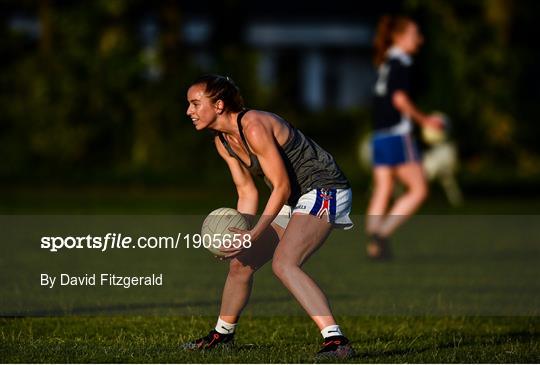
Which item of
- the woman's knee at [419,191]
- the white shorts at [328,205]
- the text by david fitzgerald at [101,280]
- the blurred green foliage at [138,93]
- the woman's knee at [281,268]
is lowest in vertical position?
the blurred green foliage at [138,93]

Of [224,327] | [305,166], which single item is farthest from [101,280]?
[305,166]

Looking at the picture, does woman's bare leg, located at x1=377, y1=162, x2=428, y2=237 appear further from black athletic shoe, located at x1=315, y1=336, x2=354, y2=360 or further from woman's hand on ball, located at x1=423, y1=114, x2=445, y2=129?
black athletic shoe, located at x1=315, y1=336, x2=354, y2=360

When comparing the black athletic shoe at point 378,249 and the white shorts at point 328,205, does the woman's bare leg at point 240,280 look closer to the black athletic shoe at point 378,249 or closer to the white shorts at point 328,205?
the white shorts at point 328,205

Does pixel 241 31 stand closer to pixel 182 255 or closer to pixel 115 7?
pixel 115 7

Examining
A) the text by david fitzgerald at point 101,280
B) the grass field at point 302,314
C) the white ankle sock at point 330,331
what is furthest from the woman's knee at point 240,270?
the text by david fitzgerald at point 101,280

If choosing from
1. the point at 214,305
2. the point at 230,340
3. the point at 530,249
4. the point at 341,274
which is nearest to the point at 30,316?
the point at 214,305

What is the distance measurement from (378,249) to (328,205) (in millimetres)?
6117

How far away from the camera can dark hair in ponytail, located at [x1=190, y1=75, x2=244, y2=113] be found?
22.6 feet

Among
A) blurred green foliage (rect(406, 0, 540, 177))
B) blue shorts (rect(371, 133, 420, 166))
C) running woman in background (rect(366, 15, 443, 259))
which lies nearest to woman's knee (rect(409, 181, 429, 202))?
running woman in background (rect(366, 15, 443, 259))

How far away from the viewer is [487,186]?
81.9 feet

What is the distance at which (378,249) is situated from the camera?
13.0m

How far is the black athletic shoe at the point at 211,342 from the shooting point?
23.4 ft

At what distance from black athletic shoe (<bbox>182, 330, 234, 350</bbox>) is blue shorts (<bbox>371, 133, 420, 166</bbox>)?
595 centimetres
